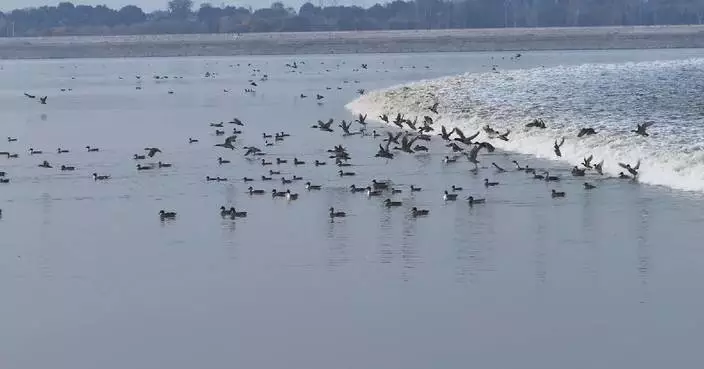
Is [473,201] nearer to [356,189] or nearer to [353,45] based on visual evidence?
[356,189]

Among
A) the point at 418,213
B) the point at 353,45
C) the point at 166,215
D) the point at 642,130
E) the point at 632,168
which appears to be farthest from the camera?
the point at 353,45

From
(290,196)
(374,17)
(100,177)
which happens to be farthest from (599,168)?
(374,17)

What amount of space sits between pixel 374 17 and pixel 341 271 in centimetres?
15554

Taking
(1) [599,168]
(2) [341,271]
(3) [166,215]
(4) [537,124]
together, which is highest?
(4) [537,124]

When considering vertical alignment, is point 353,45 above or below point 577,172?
above

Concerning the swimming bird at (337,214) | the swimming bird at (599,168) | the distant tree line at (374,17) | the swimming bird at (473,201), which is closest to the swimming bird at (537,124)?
the swimming bird at (599,168)

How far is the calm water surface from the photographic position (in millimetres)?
14477

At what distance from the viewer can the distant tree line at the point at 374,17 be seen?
158m

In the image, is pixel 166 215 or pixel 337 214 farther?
pixel 166 215

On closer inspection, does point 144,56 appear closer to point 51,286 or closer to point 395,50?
point 395,50

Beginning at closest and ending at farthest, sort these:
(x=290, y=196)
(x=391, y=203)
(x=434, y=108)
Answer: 1. (x=391, y=203)
2. (x=290, y=196)
3. (x=434, y=108)

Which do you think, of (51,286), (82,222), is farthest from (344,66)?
A: (51,286)

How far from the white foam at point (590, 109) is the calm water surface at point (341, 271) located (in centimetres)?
106

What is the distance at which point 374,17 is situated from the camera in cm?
17238
